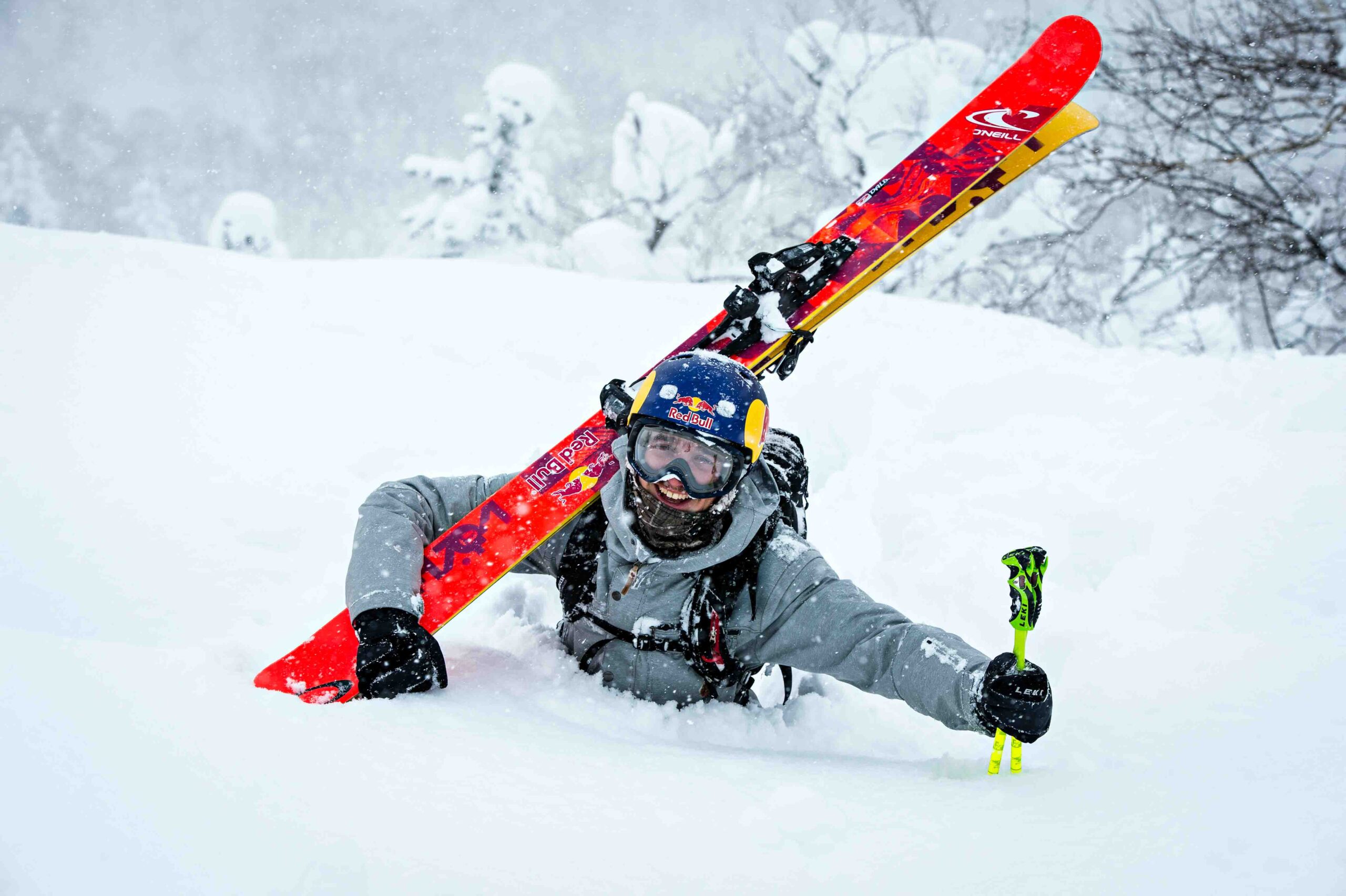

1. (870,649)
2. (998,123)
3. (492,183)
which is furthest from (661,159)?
(870,649)

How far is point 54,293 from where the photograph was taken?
250 inches

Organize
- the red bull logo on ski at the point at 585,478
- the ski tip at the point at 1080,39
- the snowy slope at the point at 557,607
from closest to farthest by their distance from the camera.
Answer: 1. the snowy slope at the point at 557,607
2. the red bull logo on ski at the point at 585,478
3. the ski tip at the point at 1080,39

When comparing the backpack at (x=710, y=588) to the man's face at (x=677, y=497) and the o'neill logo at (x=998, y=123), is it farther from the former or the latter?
the o'neill logo at (x=998, y=123)

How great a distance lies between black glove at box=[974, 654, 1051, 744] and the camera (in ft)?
7.30

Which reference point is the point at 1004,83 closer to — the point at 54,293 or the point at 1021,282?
the point at 54,293

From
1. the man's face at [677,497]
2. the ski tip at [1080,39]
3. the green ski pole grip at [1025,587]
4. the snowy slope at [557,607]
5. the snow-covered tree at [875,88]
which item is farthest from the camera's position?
the snow-covered tree at [875,88]

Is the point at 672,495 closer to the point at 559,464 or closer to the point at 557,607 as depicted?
the point at 559,464

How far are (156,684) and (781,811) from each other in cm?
157

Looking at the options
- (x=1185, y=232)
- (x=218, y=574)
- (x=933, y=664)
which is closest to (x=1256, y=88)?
(x=1185, y=232)

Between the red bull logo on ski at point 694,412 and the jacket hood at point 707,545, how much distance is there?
264mm

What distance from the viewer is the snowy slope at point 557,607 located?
1.67m

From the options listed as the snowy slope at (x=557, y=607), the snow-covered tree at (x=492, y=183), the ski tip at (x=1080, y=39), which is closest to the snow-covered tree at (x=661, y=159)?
Result: the snow-covered tree at (x=492, y=183)

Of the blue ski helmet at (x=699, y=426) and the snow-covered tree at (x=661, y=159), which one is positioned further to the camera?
the snow-covered tree at (x=661, y=159)

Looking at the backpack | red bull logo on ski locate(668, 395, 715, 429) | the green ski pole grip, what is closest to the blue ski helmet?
red bull logo on ski locate(668, 395, 715, 429)
